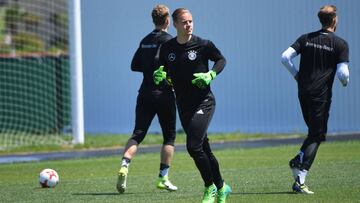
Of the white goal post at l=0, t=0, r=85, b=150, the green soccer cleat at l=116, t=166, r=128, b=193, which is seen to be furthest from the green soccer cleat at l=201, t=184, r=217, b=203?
the white goal post at l=0, t=0, r=85, b=150

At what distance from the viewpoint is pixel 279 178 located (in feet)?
40.4

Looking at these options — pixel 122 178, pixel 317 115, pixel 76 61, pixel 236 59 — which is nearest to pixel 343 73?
pixel 317 115

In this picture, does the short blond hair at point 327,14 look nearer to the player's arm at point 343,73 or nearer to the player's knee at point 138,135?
the player's arm at point 343,73

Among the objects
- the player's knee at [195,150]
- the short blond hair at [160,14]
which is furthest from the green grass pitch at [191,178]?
the short blond hair at [160,14]

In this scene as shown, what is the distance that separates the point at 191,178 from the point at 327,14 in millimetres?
3475

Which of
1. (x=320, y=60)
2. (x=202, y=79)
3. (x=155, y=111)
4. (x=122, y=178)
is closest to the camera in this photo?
(x=202, y=79)

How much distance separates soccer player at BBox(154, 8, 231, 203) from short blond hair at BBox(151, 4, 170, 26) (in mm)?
1744

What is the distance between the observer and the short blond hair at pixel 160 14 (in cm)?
1141

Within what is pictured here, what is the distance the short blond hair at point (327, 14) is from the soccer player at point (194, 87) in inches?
66.9

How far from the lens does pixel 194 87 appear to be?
31.3 feet

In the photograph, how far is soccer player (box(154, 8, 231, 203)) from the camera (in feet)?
30.8

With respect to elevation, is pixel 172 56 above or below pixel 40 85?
above

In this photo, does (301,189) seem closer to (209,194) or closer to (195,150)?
(209,194)

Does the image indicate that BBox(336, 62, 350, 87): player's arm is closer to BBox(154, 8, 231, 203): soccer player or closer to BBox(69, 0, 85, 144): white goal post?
BBox(154, 8, 231, 203): soccer player
